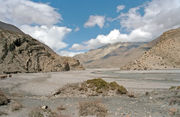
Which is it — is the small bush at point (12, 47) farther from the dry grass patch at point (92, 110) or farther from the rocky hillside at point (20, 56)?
the dry grass patch at point (92, 110)

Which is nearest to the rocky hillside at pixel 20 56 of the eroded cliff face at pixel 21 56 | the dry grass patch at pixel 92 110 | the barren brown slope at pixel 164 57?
the eroded cliff face at pixel 21 56

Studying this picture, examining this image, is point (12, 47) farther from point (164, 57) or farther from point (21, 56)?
point (164, 57)

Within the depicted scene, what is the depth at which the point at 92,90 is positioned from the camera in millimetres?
13625

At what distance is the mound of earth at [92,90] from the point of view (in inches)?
521

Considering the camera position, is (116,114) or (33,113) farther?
(116,114)

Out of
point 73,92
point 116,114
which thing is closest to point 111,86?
point 73,92

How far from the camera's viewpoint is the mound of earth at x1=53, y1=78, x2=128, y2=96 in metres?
13.2

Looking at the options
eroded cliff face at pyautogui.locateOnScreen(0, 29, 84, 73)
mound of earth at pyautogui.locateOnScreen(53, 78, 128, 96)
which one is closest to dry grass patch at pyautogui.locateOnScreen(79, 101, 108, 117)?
mound of earth at pyautogui.locateOnScreen(53, 78, 128, 96)

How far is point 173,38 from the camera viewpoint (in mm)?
90000

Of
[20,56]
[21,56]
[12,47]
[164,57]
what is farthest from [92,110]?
[164,57]

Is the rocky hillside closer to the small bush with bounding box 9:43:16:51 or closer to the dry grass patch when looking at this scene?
the small bush with bounding box 9:43:16:51

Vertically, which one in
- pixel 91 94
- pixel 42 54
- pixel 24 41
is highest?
pixel 24 41

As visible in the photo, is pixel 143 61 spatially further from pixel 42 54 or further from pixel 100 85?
pixel 100 85

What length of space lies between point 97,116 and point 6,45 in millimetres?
58242
